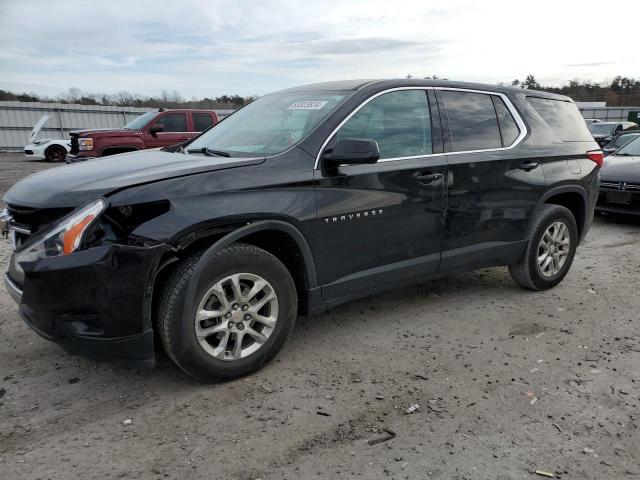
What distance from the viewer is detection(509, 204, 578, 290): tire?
15.3 ft

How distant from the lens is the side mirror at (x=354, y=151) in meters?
3.22

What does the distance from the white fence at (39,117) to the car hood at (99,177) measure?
68.2 ft

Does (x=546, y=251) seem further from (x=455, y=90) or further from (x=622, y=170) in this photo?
(x=622, y=170)

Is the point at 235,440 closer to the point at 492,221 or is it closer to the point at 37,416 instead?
the point at 37,416

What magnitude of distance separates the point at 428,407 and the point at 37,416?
7.01 ft

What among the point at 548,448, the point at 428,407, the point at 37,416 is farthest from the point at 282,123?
the point at 548,448

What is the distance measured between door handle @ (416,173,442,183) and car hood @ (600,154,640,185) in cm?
540

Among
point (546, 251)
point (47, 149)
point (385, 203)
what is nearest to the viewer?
point (385, 203)

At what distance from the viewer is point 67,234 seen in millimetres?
2701

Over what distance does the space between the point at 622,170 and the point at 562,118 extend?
387cm

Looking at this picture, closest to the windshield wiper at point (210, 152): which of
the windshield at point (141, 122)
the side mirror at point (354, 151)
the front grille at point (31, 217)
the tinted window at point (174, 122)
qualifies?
the side mirror at point (354, 151)

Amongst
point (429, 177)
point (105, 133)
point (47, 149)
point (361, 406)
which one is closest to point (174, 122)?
point (105, 133)

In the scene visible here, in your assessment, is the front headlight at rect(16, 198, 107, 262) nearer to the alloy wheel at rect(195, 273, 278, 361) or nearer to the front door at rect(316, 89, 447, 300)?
the alloy wheel at rect(195, 273, 278, 361)

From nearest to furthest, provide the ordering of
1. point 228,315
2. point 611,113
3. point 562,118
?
point 228,315, point 562,118, point 611,113
